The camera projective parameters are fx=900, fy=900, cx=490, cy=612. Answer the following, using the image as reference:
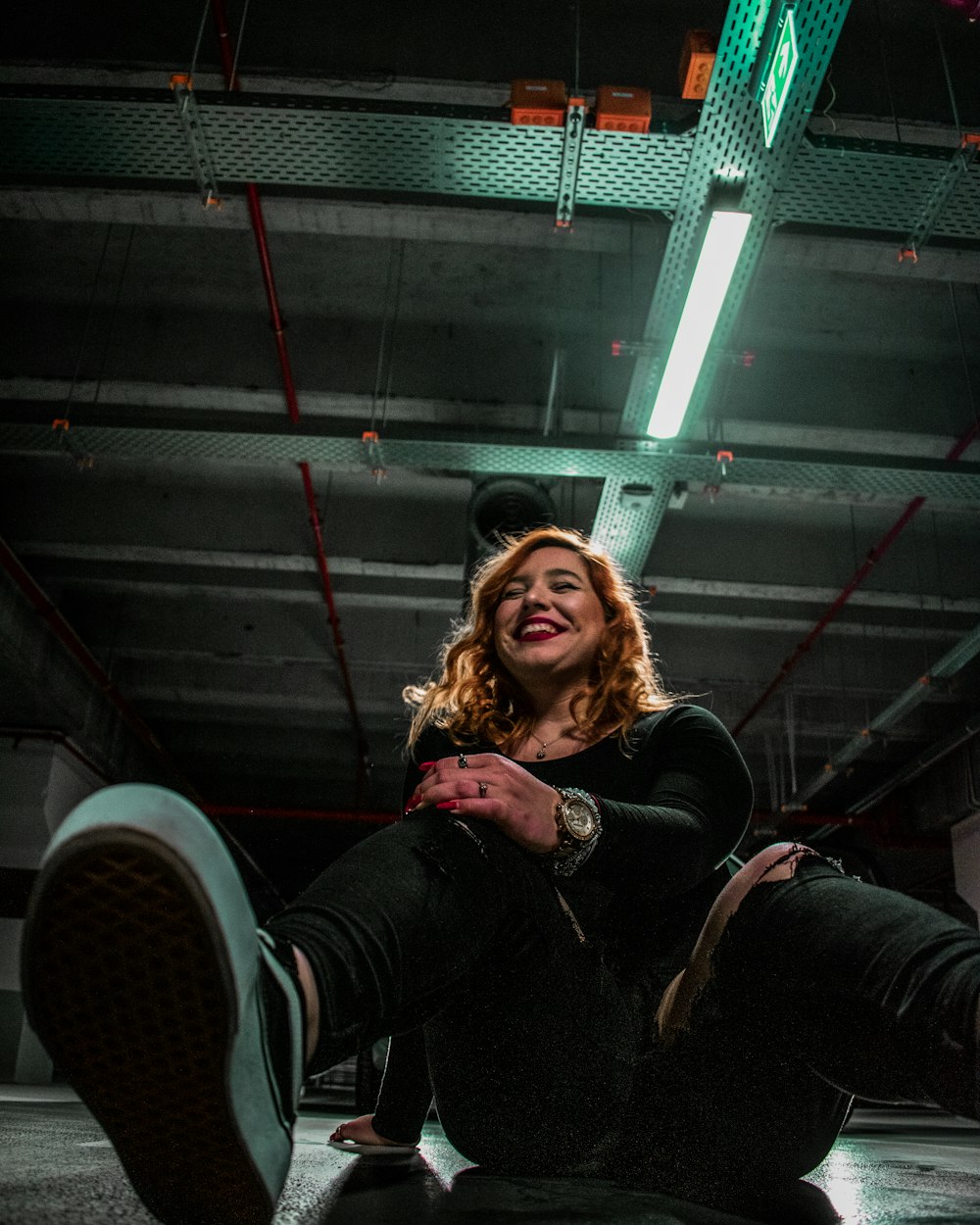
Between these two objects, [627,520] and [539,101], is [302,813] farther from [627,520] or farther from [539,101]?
[539,101]

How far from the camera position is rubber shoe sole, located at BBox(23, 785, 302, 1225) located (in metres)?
0.61

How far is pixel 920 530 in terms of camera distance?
531cm

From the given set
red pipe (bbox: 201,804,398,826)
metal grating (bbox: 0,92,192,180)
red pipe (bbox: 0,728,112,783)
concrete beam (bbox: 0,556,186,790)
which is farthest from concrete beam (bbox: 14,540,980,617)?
red pipe (bbox: 201,804,398,826)

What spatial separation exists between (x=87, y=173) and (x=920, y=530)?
4.63m

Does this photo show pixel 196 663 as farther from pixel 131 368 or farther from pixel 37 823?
pixel 131 368

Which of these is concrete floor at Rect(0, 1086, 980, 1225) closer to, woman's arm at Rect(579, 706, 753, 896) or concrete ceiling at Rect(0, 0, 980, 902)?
woman's arm at Rect(579, 706, 753, 896)

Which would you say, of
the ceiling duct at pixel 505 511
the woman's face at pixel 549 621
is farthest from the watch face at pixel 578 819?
the ceiling duct at pixel 505 511

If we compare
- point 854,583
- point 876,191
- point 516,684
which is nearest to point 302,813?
point 854,583

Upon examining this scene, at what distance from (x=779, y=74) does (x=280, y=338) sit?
2276mm

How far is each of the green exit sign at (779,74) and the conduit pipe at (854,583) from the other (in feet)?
7.25

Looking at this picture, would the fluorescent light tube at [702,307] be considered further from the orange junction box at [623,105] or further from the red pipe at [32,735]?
the red pipe at [32,735]

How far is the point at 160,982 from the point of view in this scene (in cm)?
61

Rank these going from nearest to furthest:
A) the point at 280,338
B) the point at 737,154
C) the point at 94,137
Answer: the point at 737,154
the point at 94,137
the point at 280,338

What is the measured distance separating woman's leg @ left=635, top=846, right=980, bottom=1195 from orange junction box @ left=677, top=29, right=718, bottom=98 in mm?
2423
